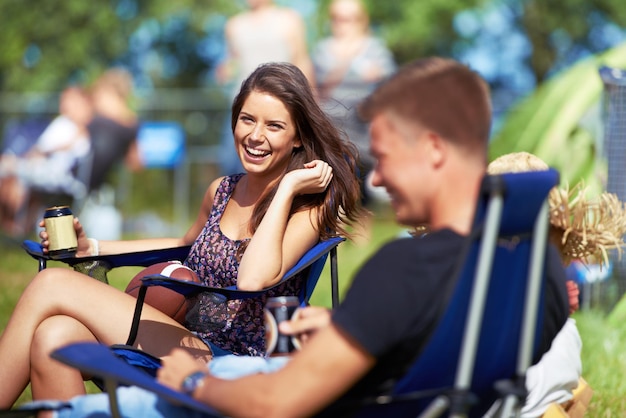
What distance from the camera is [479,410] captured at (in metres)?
2.41

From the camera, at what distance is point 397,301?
6.66ft

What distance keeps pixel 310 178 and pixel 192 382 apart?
1.22m

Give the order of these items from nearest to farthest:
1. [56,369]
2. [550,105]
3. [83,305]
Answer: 1. [56,369]
2. [83,305]
3. [550,105]

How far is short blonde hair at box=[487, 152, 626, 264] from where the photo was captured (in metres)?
3.07

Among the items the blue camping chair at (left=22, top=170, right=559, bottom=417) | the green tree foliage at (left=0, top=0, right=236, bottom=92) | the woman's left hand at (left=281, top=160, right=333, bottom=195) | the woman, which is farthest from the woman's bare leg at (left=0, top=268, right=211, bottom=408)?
the green tree foliage at (left=0, top=0, right=236, bottom=92)

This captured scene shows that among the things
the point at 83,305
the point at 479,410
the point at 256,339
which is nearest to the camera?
the point at 479,410

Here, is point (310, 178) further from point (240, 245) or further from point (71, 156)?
point (71, 156)

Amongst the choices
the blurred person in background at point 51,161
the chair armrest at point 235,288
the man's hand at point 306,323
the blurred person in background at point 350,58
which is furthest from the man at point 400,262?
the blurred person in background at point 51,161

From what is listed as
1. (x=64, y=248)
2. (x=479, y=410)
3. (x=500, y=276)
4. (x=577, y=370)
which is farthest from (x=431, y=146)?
(x=64, y=248)

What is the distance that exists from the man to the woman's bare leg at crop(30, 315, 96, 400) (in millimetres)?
632

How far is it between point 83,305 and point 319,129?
1.05 metres

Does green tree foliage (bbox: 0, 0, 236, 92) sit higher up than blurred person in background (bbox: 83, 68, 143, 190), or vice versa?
green tree foliage (bbox: 0, 0, 236, 92)

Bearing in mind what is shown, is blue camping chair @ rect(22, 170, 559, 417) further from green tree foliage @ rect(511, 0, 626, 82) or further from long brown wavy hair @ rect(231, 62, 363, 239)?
green tree foliage @ rect(511, 0, 626, 82)

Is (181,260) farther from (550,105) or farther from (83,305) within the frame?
(550,105)
